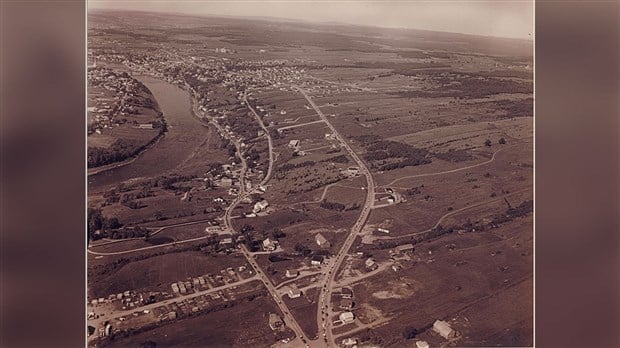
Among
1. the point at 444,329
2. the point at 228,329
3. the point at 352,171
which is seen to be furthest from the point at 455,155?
the point at 228,329

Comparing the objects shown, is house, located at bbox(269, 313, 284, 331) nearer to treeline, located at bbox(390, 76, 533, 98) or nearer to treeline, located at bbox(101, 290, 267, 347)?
treeline, located at bbox(101, 290, 267, 347)
